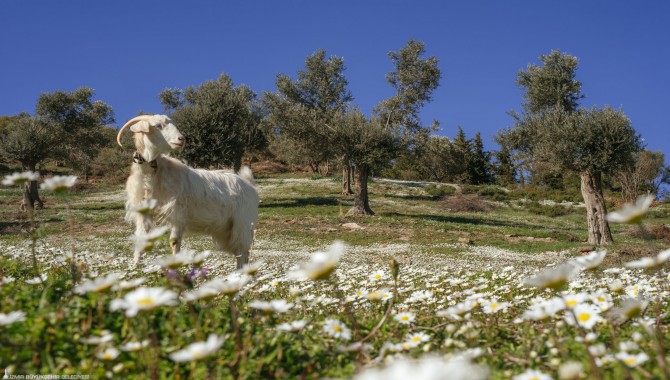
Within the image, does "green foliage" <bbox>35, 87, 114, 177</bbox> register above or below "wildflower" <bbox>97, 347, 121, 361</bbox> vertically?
above

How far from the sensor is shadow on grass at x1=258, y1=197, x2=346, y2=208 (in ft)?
105

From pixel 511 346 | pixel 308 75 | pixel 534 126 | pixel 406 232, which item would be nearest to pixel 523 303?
pixel 511 346

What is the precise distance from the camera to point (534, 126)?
25.2m

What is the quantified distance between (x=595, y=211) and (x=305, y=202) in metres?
17.6

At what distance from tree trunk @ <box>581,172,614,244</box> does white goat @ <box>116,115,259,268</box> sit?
18.3m

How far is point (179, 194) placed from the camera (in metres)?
7.94

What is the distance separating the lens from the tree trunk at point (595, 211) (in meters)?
21.9

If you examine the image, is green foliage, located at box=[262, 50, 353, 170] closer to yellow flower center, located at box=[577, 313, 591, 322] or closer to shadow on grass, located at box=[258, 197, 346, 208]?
shadow on grass, located at box=[258, 197, 346, 208]

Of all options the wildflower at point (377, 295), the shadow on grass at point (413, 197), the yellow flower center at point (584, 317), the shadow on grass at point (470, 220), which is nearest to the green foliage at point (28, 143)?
the shadow on grass at point (470, 220)

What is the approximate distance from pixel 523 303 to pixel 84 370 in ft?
13.4

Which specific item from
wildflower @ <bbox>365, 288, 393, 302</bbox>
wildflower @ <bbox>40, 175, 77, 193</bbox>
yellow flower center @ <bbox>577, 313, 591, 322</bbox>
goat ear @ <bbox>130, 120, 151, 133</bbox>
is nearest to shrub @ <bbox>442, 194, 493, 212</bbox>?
goat ear @ <bbox>130, 120, 151, 133</bbox>

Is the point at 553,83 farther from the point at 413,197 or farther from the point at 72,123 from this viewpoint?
the point at 72,123

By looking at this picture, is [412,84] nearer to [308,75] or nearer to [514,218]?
[308,75]

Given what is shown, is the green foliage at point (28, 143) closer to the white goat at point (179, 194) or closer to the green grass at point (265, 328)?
the green grass at point (265, 328)
